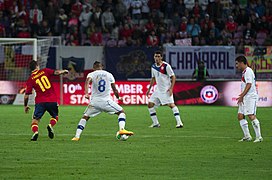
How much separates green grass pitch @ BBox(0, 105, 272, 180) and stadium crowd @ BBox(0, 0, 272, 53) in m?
12.2

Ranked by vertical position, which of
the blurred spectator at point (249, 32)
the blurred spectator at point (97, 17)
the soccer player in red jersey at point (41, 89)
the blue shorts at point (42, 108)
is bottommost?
the blue shorts at point (42, 108)

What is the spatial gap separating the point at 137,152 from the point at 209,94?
1790cm

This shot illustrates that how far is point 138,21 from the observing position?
37562 mm

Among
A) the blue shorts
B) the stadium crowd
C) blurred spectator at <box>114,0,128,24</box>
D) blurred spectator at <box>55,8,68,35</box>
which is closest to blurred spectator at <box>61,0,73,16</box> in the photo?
the stadium crowd

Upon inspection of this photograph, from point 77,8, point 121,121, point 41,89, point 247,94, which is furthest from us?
point 77,8

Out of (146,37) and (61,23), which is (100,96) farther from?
(61,23)

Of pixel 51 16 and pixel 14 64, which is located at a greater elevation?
pixel 51 16

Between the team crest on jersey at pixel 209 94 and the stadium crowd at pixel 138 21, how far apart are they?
3696mm

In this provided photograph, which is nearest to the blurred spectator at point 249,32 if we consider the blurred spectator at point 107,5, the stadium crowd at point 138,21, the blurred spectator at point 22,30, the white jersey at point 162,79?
the stadium crowd at point 138,21

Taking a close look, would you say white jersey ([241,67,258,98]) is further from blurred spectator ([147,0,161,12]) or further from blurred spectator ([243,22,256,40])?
blurred spectator ([147,0,161,12])

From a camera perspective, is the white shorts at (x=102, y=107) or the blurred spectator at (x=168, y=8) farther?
the blurred spectator at (x=168, y=8)

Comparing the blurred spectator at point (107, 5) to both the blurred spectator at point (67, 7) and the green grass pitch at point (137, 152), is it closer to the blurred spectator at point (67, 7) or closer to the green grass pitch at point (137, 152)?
the blurred spectator at point (67, 7)

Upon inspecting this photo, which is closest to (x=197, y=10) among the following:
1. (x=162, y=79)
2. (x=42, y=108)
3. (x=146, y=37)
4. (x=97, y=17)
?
(x=146, y=37)

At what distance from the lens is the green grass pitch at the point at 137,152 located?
11.8 metres
